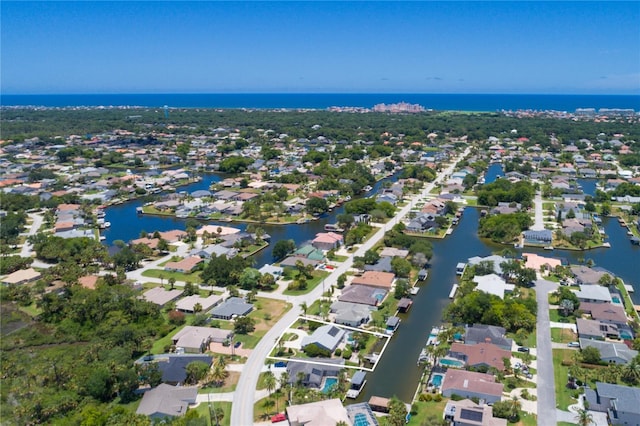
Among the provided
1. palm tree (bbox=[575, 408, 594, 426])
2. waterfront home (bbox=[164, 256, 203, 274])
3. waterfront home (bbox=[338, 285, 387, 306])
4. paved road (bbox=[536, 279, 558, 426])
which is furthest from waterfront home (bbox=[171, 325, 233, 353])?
palm tree (bbox=[575, 408, 594, 426])

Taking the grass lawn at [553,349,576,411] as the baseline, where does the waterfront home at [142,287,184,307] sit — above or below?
above

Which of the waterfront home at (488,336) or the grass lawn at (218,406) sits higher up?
the waterfront home at (488,336)

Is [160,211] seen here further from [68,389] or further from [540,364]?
[540,364]

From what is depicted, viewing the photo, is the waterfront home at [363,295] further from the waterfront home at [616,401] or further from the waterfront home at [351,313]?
the waterfront home at [616,401]

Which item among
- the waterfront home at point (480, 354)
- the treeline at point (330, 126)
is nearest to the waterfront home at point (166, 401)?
the waterfront home at point (480, 354)

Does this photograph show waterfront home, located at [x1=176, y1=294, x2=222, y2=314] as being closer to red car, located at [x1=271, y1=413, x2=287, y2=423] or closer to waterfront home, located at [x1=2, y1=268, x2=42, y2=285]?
red car, located at [x1=271, y1=413, x2=287, y2=423]

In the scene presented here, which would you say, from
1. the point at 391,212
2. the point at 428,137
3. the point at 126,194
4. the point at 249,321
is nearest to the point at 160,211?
the point at 126,194
